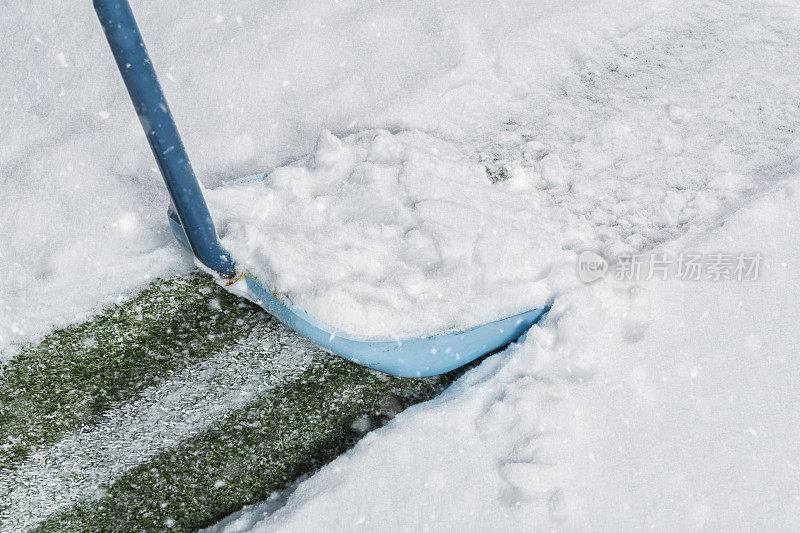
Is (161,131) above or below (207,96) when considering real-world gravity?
above

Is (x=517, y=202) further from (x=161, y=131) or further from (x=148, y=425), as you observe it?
(x=148, y=425)

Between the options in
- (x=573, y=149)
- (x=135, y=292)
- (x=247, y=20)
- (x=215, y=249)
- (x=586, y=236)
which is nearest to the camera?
(x=215, y=249)

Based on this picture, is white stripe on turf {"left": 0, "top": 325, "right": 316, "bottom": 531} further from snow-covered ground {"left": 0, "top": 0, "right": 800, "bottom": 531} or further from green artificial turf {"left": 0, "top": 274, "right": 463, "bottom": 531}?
snow-covered ground {"left": 0, "top": 0, "right": 800, "bottom": 531}

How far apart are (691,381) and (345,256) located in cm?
74

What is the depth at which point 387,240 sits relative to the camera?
1.34m

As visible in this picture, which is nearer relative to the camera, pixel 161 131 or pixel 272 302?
pixel 161 131

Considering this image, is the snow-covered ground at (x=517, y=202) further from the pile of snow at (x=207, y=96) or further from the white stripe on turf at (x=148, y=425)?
the white stripe on turf at (x=148, y=425)

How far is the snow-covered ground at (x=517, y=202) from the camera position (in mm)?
1139

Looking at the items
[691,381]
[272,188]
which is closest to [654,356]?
[691,381]

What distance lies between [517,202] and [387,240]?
352mm

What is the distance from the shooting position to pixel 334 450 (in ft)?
4.08

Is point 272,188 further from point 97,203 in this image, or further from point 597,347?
point 597,347

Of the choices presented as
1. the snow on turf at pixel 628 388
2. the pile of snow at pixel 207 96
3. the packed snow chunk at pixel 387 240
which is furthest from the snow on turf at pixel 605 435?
the pile of snow at pixel 207 96

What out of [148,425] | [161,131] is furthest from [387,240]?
[148,425]
